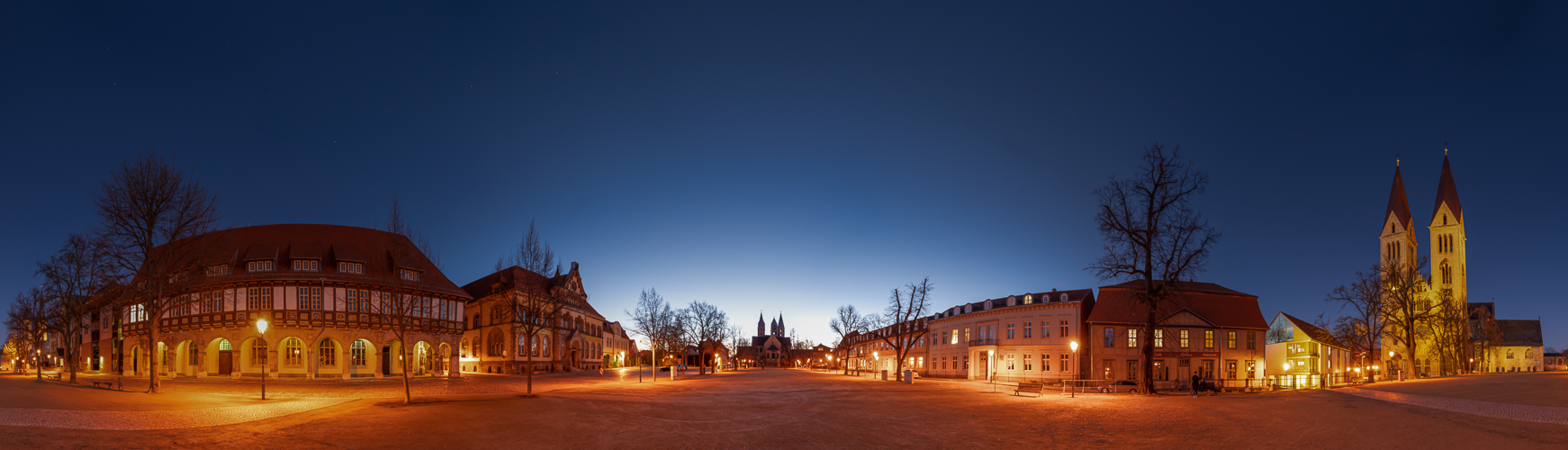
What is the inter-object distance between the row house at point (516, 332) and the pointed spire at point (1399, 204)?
313 feet

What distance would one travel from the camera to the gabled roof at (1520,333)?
108750 millimetres

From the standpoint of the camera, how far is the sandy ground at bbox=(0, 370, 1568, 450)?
14.9 metres

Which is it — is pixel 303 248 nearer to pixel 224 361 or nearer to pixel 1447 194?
pixel 224 361

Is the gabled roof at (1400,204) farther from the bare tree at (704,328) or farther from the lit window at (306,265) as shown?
the lit window at (306,265)

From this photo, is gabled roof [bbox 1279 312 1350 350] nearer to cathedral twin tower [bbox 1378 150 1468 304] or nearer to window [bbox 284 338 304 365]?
cathedral twin tower [bbox 1378 150 1468 304]

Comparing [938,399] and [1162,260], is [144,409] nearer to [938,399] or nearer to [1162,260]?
[938,399]

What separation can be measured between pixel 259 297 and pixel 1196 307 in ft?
217

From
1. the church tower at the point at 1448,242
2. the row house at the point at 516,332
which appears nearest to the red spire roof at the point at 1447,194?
the church tower at the point at 1448,242

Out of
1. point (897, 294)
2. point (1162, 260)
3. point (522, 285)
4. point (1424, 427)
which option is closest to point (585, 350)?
point (522, 285)

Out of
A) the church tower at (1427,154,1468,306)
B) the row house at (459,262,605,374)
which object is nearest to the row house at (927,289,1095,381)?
the row house at (459,262,605,374)

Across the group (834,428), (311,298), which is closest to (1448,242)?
(834,428)

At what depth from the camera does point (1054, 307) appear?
55906 mm

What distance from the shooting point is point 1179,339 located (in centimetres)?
5200

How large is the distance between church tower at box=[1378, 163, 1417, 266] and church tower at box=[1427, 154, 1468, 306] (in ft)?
7.65
